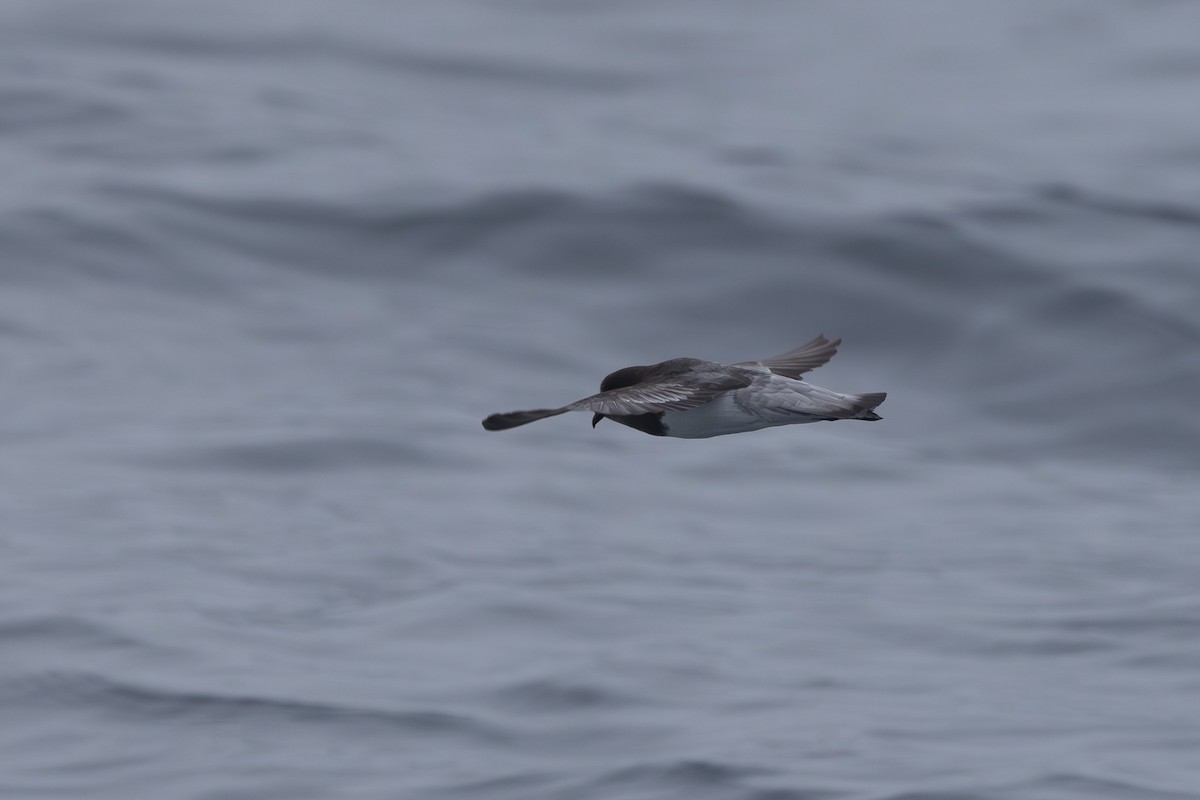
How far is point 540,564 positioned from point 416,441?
530cm

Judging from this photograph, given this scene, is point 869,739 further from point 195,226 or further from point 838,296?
point 195,226

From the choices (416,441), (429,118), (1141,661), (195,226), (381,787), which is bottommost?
(381,787)

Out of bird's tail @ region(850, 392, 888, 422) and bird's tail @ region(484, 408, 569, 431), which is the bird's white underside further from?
bird's tail @ region(484, 408, 569, 431)

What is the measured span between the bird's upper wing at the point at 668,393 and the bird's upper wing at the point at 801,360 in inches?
18.3

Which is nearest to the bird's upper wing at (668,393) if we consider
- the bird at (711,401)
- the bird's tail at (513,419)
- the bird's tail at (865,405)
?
the bird at (711,401)

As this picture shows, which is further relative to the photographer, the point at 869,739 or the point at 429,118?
the point at 429,118

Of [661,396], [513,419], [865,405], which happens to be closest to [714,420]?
[661,396]

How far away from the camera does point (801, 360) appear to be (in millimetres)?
10109

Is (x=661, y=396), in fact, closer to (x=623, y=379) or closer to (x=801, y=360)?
(x=623, y=379)

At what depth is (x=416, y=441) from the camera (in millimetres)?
30266

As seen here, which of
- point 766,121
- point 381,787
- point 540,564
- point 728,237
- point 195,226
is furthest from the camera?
point 766,121

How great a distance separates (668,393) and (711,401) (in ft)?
0.83

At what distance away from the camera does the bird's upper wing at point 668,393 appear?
829cm

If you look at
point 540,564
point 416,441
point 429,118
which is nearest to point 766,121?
point 429,118
